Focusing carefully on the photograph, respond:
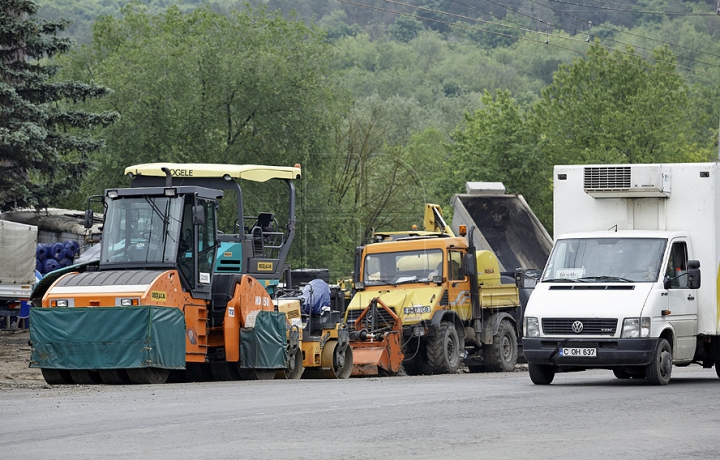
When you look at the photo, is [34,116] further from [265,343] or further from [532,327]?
[532,327]

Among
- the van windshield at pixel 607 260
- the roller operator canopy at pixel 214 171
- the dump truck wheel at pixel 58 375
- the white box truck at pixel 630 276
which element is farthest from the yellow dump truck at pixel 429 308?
the dump truck wheel at pixel 58 375

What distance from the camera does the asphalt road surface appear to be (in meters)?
10.4

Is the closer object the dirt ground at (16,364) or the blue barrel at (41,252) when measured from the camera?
the dirt ground at (16,364)

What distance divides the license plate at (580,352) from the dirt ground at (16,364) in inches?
321

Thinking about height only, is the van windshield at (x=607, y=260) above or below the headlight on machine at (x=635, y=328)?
above

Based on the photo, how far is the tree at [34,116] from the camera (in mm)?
28875

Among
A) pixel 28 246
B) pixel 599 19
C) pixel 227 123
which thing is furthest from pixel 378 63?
pixel 28 246

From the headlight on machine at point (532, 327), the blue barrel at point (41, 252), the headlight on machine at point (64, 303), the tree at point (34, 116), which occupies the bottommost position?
the headlight on machine at point (532, 327)

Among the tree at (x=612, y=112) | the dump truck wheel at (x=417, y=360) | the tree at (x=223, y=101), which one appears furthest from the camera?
the tree at (x=612, y=112)

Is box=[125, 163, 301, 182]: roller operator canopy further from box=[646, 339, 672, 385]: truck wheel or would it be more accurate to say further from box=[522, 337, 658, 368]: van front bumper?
box=[646, 339, 672, 385]: truck wheel

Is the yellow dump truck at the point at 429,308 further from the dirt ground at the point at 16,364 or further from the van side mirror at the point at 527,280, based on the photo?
the dirt ground at the point at 16,364

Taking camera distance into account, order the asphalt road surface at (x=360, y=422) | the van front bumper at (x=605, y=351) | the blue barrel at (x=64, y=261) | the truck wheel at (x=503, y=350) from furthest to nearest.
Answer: the blue barrel at (x=64, y=261) < the truck wheel at (x=503, y=350) < the van front bumper at (x=605, y=351) < the asphalt road surface at (x=360, y=422)

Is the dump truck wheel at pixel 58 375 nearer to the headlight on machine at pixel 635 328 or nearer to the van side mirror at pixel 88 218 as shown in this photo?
the van side mirror at pixel 88 218

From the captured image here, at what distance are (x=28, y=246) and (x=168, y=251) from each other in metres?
16.0
